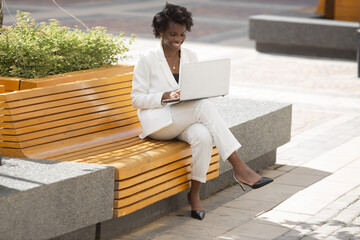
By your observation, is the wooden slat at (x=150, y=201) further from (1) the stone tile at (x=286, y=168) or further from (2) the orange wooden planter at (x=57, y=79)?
(1) the stone tile at (x=286, y=168)

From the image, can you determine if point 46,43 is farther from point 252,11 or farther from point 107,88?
point 252,11

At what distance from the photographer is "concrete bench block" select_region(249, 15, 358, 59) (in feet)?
48.5

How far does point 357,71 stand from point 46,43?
26.5 feet

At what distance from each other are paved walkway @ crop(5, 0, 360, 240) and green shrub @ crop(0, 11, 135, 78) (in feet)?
4.85

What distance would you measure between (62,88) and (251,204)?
1759 mm

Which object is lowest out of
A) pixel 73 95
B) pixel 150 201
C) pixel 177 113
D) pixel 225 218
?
pixel 225 218

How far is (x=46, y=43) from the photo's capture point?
6.12 m

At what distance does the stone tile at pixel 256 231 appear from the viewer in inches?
211

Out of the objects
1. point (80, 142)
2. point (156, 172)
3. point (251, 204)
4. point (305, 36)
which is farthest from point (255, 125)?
point (305, 36)

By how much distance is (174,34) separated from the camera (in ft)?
19.4

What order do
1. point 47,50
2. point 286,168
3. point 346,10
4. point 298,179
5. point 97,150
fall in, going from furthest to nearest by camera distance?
point 346,10, point 286,168, point 298,179, point 47,50, point 97,150

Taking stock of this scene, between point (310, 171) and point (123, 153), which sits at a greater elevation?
point (123, 153)

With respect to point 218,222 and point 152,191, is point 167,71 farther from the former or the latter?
point 218,222

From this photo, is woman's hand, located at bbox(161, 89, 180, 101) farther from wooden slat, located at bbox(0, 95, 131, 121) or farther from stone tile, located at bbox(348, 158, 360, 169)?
stone tile, located at bbox(348, 158, 360, 169)
